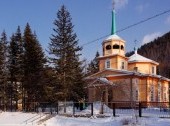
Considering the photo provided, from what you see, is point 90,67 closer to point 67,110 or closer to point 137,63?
point 137,63

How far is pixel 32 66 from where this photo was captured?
1967 inches

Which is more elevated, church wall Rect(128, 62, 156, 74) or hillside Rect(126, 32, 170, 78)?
hillside Rect(126, 32, 170, 78)

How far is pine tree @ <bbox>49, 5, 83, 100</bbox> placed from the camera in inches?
1729

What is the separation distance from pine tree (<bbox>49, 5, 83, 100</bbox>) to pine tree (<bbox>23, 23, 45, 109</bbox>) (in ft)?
18.0

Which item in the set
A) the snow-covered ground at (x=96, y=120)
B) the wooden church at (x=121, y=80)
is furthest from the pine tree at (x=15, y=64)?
the snow-covered ground at (x=96, y=120)

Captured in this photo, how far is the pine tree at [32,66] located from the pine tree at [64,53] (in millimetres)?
5483

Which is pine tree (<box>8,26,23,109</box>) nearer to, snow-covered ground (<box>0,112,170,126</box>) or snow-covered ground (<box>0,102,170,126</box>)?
snow-covered ground (<box>0,102,170,126</box>)

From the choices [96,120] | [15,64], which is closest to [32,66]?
A: [15,64]

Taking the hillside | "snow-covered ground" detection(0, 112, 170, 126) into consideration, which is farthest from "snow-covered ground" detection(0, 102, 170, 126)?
the hillside

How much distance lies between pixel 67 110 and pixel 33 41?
1900 cm

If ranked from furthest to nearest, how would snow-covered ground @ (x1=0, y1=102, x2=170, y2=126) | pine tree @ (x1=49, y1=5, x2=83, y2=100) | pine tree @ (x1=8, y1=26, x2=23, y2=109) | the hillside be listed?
1. the hillside
2. pine tree @ (x1=8, y1=26, x2=23, y2=109)
3. pine tree @ (x1=49, y1=5, x2=83, y2=100)
4. snow-covered ground @ (x1=0, y1=102, x2=170, y2=126)

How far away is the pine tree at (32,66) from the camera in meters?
49.4

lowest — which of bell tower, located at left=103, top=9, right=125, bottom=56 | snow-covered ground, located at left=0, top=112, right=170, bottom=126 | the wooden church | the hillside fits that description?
snow-covered ground, located at left=0, top=112, right=170, bottom=126

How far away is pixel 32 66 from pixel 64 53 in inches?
288
